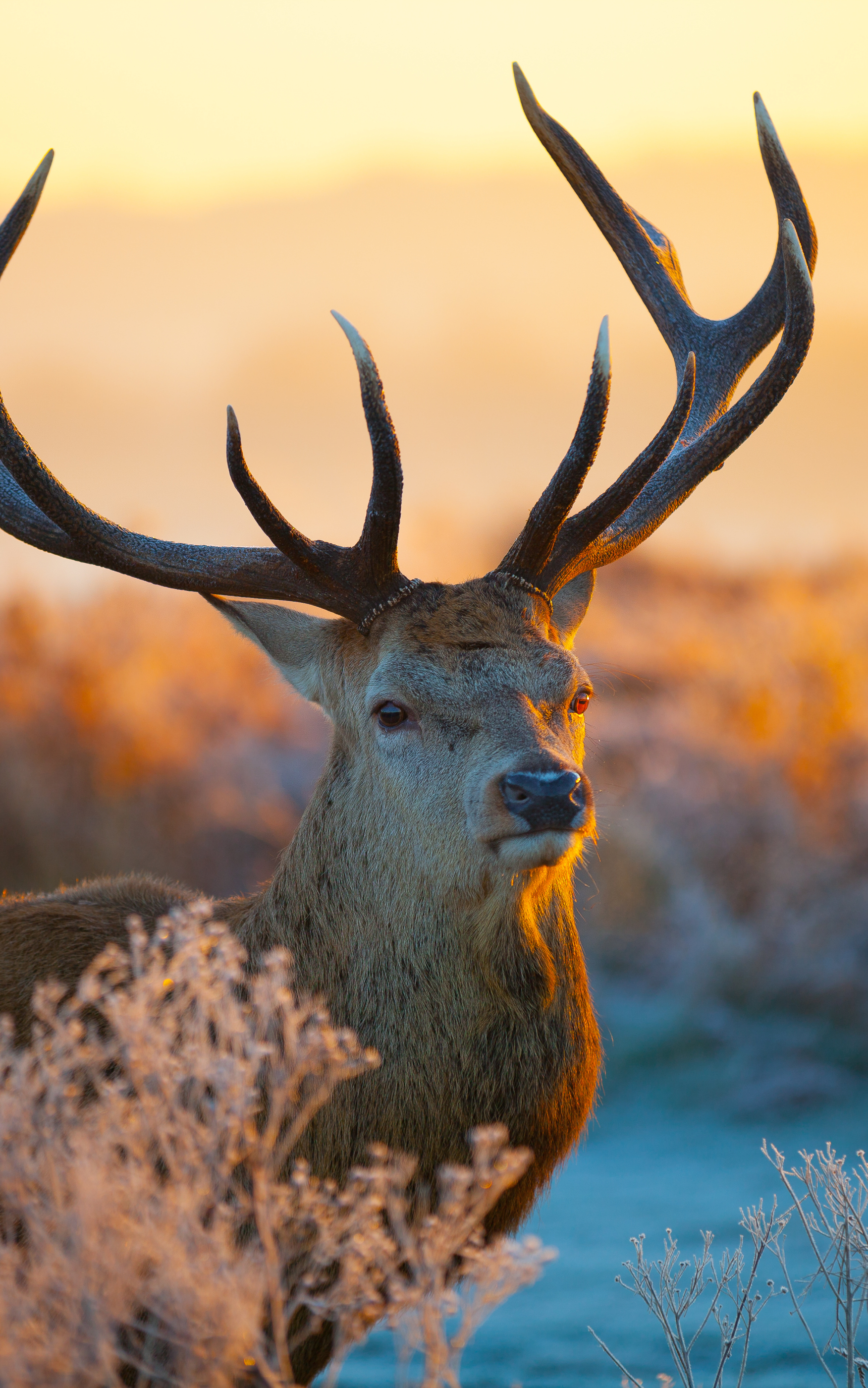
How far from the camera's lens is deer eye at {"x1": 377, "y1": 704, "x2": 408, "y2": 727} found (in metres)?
3.63

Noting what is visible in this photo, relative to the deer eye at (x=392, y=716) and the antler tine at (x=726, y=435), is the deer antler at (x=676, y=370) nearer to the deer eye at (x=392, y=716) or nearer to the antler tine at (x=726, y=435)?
the antler tine at (x=726, y=435)

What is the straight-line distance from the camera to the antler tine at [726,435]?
419 centimetres

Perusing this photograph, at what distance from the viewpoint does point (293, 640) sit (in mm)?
4059

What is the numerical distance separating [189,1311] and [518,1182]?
1308 mm

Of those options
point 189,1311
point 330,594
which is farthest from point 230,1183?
point 330,594

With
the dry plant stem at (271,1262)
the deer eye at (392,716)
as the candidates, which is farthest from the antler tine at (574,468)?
the dry plant stem at (271,1262)

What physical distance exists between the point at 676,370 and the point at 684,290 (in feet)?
1.13

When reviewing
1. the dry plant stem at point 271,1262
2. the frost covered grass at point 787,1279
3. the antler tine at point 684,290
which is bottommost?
the dry plant stem at point 271,1262

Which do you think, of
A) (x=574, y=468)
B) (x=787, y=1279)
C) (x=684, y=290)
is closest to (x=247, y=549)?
(x=574, y=468)

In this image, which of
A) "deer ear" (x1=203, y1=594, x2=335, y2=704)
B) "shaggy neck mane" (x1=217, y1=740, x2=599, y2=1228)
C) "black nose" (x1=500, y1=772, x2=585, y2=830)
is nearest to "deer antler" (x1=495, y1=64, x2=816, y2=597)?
"deer ear" (x1=203, y1=594, x2=335, y2=704)

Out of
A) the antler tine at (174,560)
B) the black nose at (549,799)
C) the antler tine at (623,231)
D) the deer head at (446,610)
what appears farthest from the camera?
the antler tine at (623,231)

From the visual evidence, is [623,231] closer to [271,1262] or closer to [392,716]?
[392,716]

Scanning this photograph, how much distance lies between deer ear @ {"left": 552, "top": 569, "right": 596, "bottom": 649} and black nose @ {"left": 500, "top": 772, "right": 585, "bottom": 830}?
3.77ft

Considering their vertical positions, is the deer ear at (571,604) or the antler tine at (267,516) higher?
the deer ear at (571,604)
